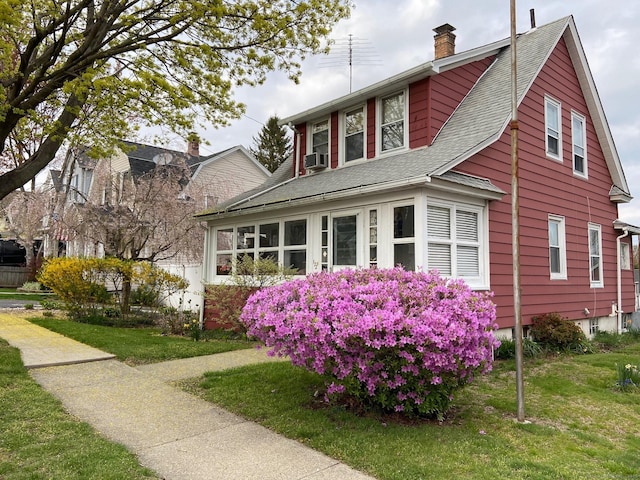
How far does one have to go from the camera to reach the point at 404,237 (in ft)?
24.4

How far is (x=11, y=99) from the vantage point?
6238 mm

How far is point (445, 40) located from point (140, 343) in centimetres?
1013

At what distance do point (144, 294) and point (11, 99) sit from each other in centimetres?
742

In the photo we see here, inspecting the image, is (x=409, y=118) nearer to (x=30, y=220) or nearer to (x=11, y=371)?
(x=11, y=371)

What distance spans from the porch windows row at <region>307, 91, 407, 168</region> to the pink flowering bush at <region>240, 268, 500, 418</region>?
18.0 ft

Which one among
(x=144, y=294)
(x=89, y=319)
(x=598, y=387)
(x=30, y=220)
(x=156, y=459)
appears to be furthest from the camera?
(x=30, y=220)

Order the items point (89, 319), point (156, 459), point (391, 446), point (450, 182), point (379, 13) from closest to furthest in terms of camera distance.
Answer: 1. point (156, 459)
2. point (391, 446)
3. point (450, 182)
4. point (379, 13)
5. point (89, 319)

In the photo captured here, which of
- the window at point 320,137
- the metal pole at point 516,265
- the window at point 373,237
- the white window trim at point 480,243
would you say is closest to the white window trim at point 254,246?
the window at point 373,237

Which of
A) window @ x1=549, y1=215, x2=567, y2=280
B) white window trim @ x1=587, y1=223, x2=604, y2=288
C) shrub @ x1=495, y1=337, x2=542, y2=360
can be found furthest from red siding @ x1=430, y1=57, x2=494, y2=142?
white window trim @ x1=587, y1=223, x2=604, y2=288

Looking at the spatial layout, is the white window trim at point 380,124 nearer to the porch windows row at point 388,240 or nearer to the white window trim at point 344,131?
the white window trim at point 344,131

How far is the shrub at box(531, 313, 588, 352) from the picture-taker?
8891 mm

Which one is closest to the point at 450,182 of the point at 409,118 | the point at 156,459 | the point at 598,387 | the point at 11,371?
the point at 409,118

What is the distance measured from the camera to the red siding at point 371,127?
392 inches

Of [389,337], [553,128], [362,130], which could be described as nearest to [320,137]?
[362,130]
